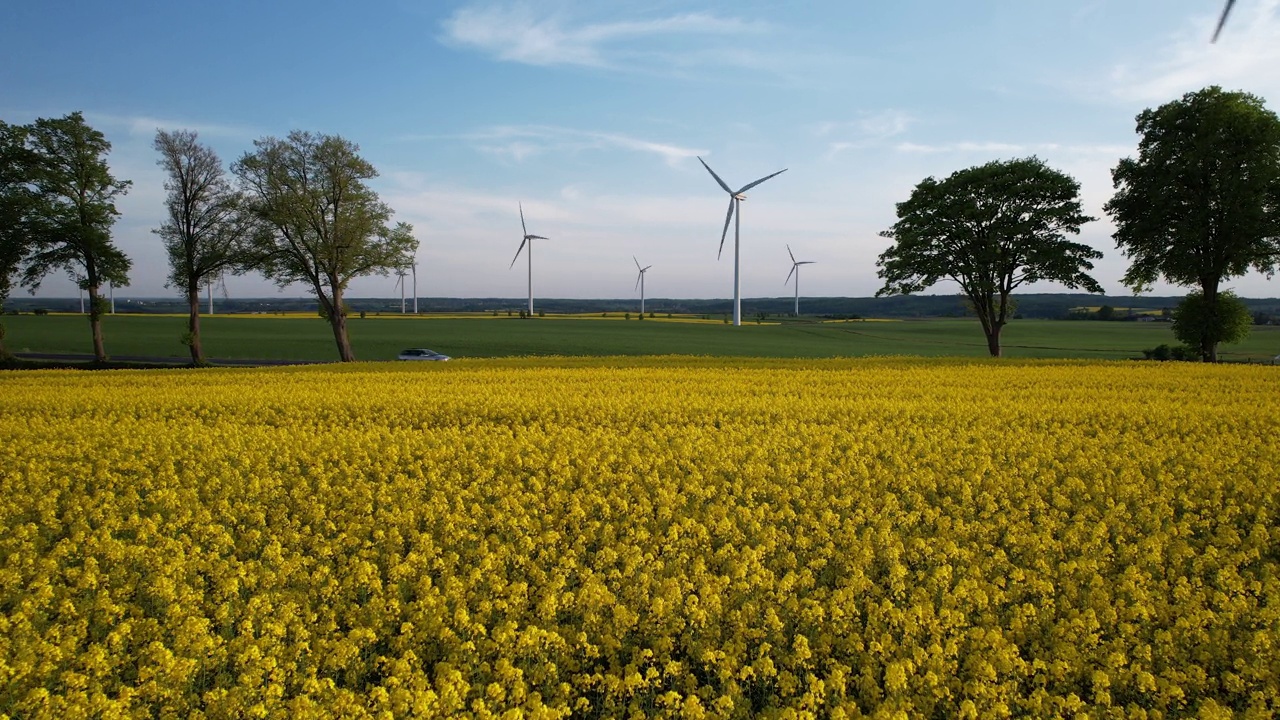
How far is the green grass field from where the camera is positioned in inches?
2443

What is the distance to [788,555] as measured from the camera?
7582 millimetres

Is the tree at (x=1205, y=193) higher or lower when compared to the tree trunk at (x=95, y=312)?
higher

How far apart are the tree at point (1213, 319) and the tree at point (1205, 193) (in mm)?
235

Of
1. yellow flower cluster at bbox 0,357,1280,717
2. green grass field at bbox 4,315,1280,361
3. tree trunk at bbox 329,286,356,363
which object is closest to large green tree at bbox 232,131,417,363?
tree trunk at bbox 329,286,356,363

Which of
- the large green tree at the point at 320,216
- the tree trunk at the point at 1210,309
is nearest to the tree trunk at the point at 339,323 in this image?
the large green tree at the point at 320,216

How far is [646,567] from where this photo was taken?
7.30m

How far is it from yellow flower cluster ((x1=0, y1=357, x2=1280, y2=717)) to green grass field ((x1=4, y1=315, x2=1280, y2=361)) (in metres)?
47.8

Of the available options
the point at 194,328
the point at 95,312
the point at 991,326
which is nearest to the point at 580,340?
the point at 194,328

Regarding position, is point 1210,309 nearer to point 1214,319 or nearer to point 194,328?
point 1214,319

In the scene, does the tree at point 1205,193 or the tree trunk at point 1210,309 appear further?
the tree trunk at point 1210,309

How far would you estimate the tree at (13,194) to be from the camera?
3888cm

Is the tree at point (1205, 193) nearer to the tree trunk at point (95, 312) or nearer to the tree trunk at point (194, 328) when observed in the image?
the tree trunk at point (194, 328)

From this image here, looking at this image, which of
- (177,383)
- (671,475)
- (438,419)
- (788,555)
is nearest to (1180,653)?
(788,555)

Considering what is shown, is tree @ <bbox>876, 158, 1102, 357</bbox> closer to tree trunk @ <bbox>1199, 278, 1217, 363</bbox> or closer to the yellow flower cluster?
tree trunk @ <bbox>1199, 278, 1217, 363</bbox>
